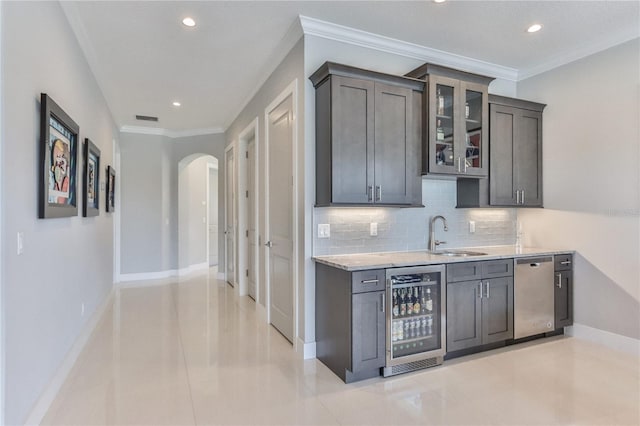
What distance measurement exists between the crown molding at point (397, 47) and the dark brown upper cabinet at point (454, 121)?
0.33m

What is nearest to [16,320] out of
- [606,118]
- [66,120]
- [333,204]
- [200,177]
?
[66,120]

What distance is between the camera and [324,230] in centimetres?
311

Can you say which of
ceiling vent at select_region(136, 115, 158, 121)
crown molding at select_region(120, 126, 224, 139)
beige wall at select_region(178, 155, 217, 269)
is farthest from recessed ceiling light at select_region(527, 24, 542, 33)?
beige wall at select_region(178, 155, 217, 269)

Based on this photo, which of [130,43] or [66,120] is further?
[130,43]

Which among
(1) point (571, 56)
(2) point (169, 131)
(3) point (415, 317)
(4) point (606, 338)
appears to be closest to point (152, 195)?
(2) point (169, 131)

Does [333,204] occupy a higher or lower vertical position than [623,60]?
lower

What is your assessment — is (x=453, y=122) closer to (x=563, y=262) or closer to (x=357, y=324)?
(x=563, y=262)

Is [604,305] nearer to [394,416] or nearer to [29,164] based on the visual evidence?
[394,416]

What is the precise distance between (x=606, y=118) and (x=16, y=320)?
4.81 m

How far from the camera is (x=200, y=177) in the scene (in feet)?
26.9

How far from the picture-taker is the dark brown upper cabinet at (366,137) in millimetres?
2842

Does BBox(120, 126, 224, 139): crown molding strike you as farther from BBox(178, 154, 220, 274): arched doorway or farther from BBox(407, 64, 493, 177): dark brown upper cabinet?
BBox(407, 64, 493, 177): dark brown upper cabinet

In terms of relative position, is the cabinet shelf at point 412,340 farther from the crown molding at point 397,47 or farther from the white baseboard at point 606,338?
the crown molding at point 397,47

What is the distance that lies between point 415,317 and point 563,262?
1.85 m
